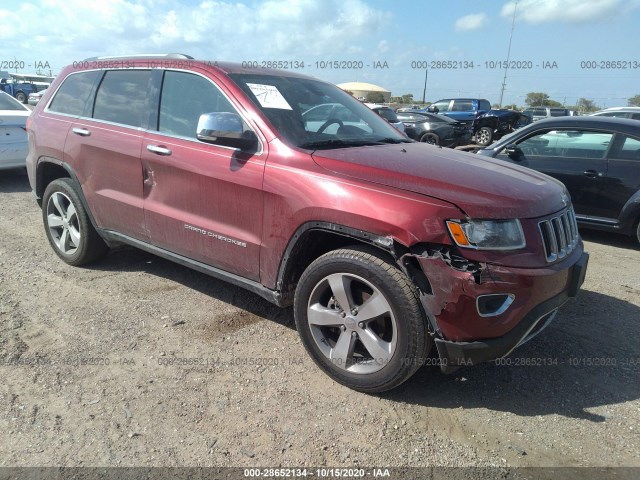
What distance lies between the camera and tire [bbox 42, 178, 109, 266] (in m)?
4.47

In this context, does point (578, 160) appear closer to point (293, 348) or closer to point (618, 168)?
point (618, 168)

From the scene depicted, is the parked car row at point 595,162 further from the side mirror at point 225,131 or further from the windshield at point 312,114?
the side mirror at point 225,131

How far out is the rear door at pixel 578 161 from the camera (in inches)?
241

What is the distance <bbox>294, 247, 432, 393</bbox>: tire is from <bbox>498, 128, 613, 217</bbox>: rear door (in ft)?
14.9

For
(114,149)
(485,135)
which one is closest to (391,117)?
(114,149)

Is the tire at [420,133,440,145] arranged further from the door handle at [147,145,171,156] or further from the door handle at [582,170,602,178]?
the door handle at [147,145,171,156]

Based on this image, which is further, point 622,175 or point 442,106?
point 442,106

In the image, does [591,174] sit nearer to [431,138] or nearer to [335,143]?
[335,143]

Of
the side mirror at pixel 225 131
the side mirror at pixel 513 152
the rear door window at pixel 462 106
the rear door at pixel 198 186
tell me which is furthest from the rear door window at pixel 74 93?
the rear door window at pixel 462 106

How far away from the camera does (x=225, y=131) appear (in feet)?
9.98

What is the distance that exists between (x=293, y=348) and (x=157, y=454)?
121 centimetres

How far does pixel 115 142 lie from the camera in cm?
395

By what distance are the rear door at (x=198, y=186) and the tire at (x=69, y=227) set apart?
3.34ft

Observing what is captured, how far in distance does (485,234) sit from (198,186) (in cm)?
193
